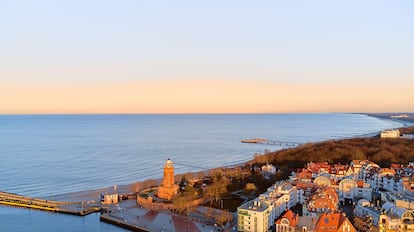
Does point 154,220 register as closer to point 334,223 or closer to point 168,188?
point 168,188

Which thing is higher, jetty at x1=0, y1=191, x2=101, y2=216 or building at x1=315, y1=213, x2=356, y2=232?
building at x1=315, y1=213, x2=356, y2=232

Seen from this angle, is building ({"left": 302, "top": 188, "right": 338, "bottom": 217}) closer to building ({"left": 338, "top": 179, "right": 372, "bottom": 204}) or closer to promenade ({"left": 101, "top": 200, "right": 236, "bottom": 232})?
promenade ({"left": 101, "top": 200, "right": 236, "bottom": 232})

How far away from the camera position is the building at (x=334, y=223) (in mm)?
26719

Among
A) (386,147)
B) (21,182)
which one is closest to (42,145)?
(21,182)

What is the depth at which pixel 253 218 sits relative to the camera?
29.5 metres

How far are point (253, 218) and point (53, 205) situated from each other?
2206 cm

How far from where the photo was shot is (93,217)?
3612 centimetres

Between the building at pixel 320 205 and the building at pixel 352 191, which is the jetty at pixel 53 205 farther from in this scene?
the building at pixel 352 191

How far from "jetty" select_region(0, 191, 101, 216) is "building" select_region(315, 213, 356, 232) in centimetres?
2244

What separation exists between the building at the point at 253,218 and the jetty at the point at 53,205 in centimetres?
1611

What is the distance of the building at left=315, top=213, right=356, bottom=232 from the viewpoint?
87.7 feet

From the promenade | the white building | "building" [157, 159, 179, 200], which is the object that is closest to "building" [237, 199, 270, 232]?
the white building

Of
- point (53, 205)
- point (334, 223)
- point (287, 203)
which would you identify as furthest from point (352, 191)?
point (53, 205)

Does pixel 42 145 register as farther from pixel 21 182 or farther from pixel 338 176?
pixel 338 176
